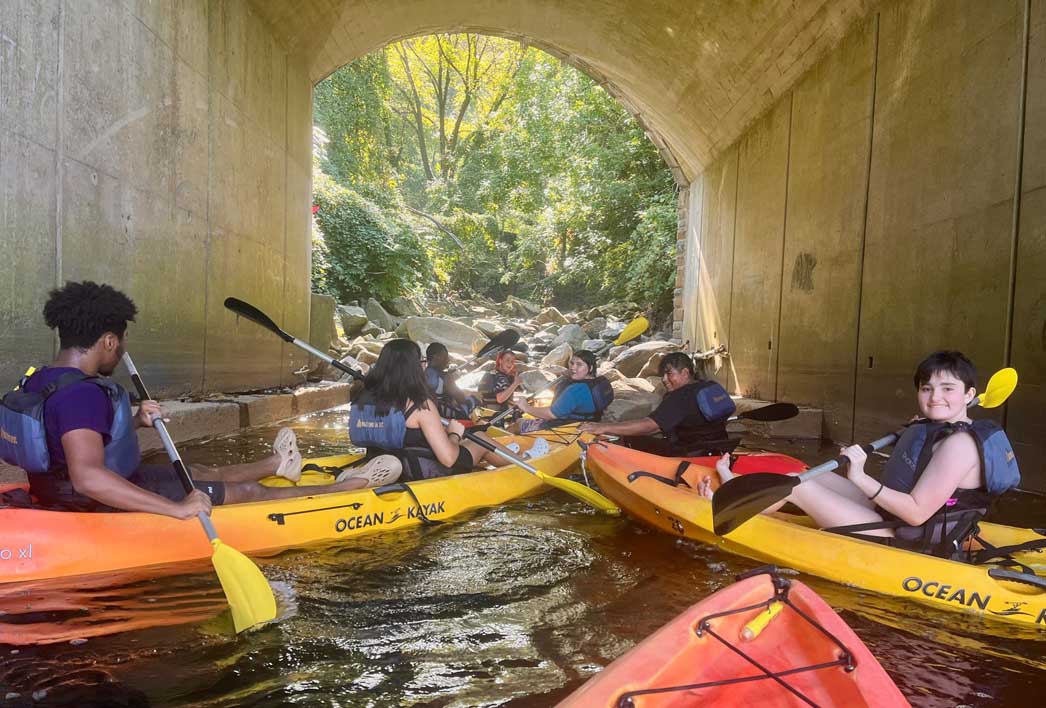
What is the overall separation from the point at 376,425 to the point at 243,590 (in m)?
1.58

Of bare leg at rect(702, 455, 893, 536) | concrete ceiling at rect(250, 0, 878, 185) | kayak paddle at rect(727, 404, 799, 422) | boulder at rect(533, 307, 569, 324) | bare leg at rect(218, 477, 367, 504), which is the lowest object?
bare leg at rect(218, 477, 367, 504)

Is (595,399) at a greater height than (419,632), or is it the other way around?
(595,399)

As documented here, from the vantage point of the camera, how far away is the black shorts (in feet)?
9.37

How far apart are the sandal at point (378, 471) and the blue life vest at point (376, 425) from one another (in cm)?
8

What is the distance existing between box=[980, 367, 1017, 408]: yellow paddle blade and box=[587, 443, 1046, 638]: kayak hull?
2.08 feet

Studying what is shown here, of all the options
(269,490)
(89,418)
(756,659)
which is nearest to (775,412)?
(269,490)

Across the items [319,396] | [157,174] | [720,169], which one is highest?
[720,169]

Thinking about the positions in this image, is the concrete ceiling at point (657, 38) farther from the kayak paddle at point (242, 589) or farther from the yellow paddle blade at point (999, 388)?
the kayak paddle at point (242, 589)

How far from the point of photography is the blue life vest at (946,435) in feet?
8.95

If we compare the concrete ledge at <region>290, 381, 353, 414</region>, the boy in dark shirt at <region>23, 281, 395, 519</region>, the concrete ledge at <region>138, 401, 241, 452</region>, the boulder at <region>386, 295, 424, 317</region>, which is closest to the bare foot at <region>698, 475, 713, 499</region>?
the boy in dark shirt at <region>23, 281, 395, 519</region>

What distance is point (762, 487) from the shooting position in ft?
9.46

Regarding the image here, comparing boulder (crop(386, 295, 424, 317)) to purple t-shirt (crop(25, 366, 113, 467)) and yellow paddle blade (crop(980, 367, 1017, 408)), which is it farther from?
yellow paddle blade (crop(980, 367, 1017, 408))

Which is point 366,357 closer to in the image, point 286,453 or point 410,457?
point 410,457

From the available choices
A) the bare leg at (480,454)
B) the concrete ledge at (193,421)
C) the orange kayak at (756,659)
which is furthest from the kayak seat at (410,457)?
the orange kayak at (756,659)
